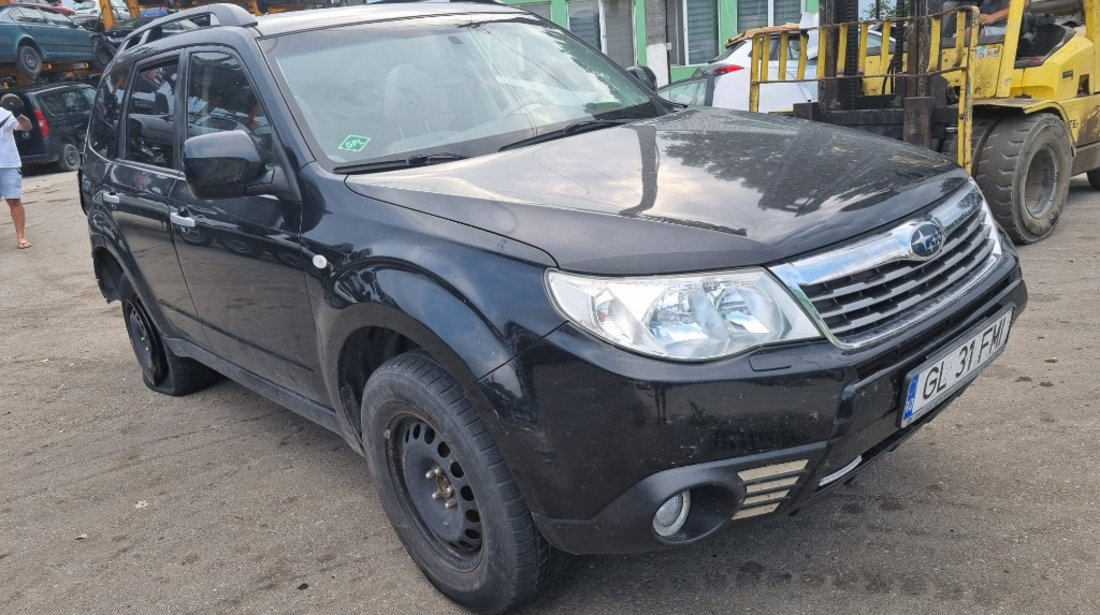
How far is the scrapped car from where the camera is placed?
16.4m

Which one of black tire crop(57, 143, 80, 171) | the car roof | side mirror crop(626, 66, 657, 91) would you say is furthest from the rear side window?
side mirror crop(626, 66, 657, 91)

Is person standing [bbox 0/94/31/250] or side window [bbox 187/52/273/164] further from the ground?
side window [bbox 187/52/273/164]

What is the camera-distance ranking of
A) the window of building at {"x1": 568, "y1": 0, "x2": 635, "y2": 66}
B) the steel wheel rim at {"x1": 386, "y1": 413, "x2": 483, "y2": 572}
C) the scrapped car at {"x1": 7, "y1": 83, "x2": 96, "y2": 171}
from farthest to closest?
the window of building at {"x1": 568, "y1": 0, "x2": 635, "y2": 66} < the scrapped car at {"x1": 7, "y1": 83, "x2": 96, "y2": 171} < the steel wheel rim at {"x1": 386, "y1": 413, "x2": 483, "y2": 572}

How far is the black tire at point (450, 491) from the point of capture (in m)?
2.33

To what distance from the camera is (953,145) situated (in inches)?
246

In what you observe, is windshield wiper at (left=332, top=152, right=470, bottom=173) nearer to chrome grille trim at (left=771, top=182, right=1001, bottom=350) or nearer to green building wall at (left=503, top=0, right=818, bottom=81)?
chrome grille trim at (left=771, top=182, right=1001, bottom=350)

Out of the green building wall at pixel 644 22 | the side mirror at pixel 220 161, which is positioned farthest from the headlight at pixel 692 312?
the green building wall at pixel 644 22

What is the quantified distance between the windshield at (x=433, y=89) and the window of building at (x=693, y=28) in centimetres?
1729

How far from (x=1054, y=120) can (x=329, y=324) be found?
582 centimetres

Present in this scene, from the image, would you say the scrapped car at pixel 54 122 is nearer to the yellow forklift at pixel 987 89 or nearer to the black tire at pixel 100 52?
the black tire at pixel 100 52

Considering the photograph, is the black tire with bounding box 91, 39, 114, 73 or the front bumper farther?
the black tire with bounding box 91, 39, 114, 73

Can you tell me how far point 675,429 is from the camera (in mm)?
2047

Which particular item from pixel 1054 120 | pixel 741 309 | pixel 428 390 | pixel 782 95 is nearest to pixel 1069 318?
pixel 1054 120

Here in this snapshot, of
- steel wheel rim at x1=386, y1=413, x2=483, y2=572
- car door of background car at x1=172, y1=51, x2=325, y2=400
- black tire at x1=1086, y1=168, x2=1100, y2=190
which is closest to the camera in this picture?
steel wheel rim at x1=386, y1=413, x2=483, y2=572
